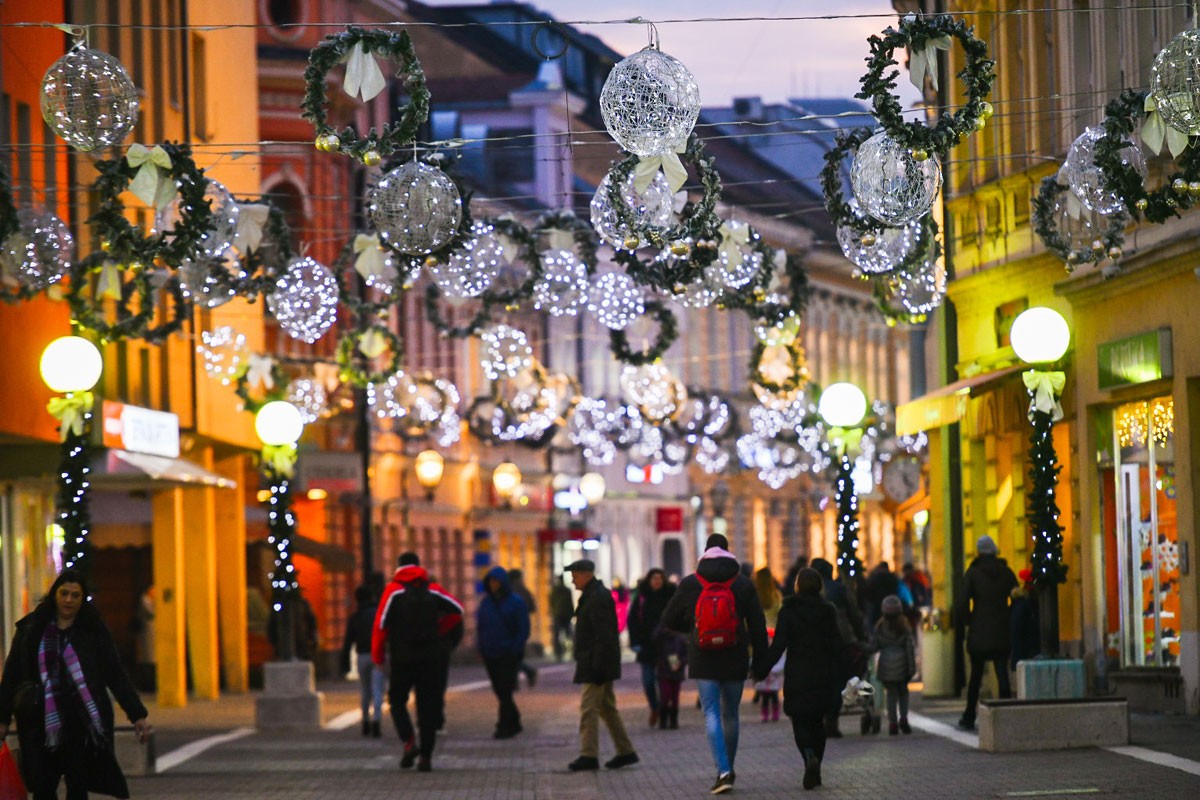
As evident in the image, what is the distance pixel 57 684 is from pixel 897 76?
662 centimetres

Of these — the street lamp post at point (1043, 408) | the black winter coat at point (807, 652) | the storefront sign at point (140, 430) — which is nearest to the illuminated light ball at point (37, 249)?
the black winter coat at point (807, 652)

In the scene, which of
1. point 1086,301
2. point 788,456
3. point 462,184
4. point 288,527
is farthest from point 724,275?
point 788,456

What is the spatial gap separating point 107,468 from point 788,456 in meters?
33.5

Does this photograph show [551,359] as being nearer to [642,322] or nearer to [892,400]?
[892,400]

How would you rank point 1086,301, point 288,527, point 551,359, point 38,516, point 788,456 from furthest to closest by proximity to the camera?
point 551,359 < point 788,456 < point 38,516 < point 288,527 < point 1086,301

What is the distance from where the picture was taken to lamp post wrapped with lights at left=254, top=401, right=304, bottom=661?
31.3m

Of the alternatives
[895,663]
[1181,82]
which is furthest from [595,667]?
[1181,82]

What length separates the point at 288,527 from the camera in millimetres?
31797

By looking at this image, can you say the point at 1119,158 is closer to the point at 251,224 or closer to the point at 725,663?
the point at 725,663

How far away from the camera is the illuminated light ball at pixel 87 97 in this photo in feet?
56.8

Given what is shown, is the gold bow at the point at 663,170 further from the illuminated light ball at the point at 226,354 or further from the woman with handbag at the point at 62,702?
the illuminated light ball at the point at 226,354

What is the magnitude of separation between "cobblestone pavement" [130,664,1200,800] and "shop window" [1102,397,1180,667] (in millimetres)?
2078

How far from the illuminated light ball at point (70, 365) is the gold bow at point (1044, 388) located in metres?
8.26

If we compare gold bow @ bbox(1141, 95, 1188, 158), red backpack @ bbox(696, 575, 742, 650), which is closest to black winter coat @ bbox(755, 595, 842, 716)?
red backpack @ bbox(696, 575, 742, 650)
